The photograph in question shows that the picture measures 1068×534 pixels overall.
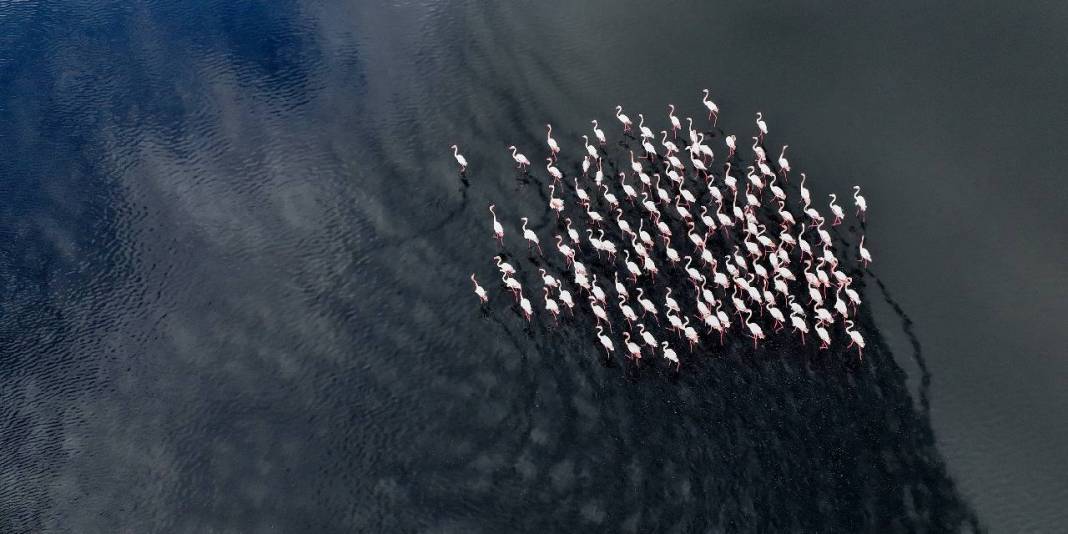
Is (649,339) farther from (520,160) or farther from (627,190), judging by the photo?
(520,160)

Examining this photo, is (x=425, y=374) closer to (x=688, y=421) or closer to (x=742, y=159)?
(x=688, y=421)

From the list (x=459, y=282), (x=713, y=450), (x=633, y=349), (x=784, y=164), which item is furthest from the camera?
(x=784, y=164)

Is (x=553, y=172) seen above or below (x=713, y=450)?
above

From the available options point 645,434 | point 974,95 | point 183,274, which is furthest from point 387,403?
point 974,95

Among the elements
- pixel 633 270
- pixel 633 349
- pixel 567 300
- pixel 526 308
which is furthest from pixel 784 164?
pixel 526 308

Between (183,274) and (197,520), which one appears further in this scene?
(183,274)

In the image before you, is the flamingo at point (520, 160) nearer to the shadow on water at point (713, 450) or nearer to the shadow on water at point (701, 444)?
the shadow on water at point (701, 444)
